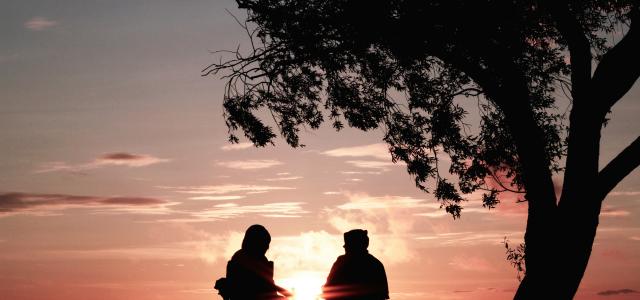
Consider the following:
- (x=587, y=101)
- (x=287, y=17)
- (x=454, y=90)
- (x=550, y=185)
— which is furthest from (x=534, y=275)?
(x=287, y=17)

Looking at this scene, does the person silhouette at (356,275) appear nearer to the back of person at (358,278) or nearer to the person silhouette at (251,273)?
the back of person at (358,278)

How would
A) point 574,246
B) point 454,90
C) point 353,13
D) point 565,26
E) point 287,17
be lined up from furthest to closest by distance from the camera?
point 454,90 → point 287,17 → point 353,13 → point 565,26 → point 574,246

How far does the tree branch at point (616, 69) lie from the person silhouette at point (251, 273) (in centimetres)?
823

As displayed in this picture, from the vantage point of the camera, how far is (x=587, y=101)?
14555 millimetres

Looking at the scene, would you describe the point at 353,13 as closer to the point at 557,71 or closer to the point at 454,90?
the point at 454,90

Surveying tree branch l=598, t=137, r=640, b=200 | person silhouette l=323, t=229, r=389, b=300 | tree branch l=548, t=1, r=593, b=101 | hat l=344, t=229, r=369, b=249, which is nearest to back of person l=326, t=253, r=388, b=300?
person silhouette l=323, t=229, r=389, b=300

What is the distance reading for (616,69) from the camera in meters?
14.5

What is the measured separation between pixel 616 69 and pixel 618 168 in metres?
1.99

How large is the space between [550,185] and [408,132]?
15.7 ft

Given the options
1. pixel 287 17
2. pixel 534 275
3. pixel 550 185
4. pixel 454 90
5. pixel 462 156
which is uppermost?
pixel 287 17

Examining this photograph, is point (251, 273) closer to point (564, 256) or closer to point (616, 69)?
point (564, 256)

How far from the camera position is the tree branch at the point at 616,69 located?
569 inches

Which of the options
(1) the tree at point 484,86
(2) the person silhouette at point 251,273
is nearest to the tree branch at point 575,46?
(1) the tree at point 484,86

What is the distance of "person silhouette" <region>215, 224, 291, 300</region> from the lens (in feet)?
31.4
